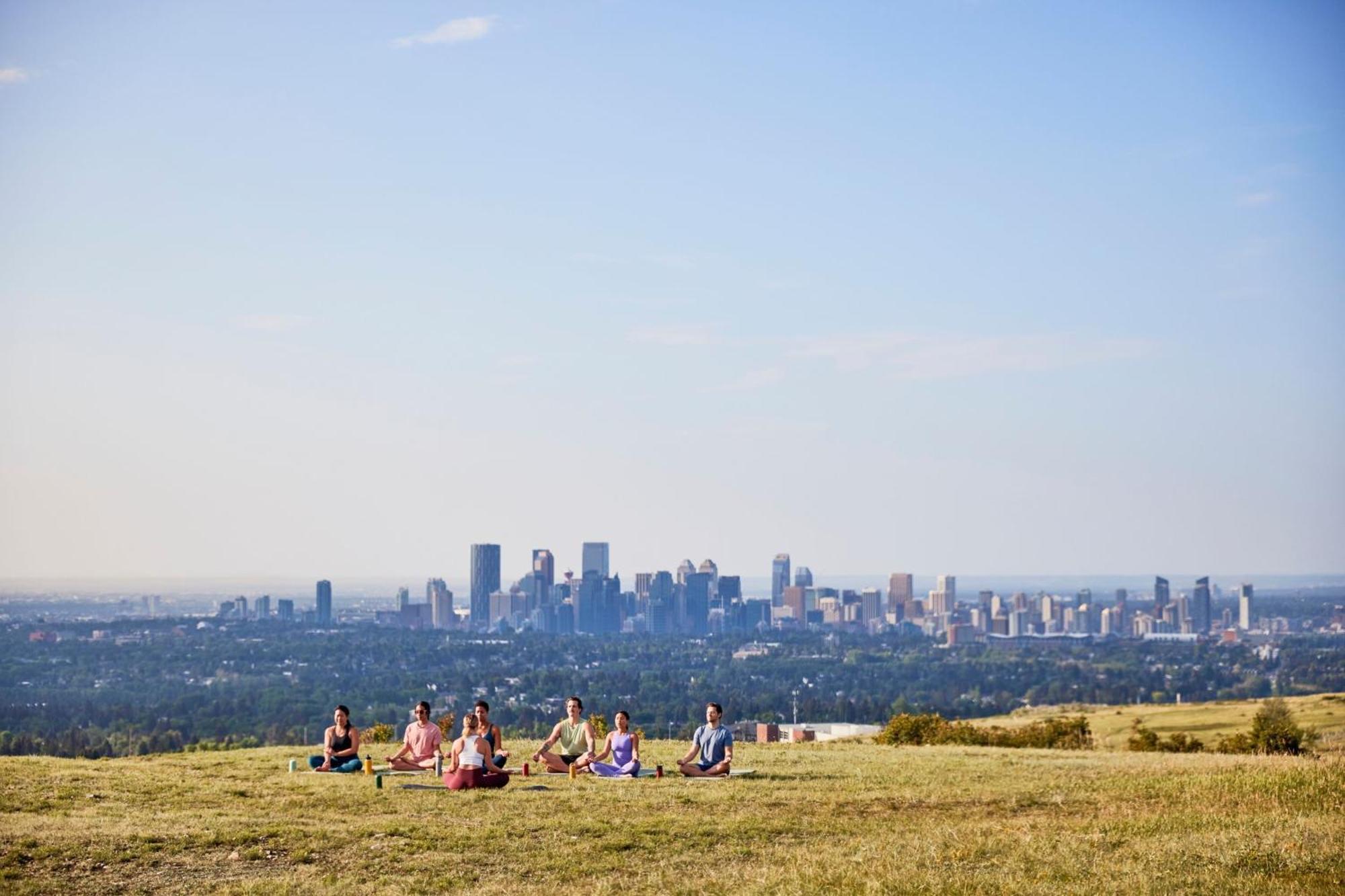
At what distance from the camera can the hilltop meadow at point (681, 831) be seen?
14484 mm

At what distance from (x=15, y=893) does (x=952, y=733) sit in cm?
3750

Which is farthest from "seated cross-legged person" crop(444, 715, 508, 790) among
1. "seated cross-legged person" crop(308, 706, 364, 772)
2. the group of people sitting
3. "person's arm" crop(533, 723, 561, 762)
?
"seated cross-legged person" crop(308, 706, 364, 772)

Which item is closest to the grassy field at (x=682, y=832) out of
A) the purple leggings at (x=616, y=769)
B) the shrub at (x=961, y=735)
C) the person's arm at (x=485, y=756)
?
the person's arm at (x=485, y=756)

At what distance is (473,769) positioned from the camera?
2138 centimetres

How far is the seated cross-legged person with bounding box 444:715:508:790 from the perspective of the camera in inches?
839

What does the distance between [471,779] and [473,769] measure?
0.51 ft

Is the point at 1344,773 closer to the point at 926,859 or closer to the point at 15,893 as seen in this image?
the point at 926,859

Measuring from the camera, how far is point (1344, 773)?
2167 centimetres

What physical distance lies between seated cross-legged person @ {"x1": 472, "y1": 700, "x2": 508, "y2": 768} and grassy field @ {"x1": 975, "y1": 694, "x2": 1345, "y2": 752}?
41176mm

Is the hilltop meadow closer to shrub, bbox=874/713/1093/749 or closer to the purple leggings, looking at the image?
the purple leggings

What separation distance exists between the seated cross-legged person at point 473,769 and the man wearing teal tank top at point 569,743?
8.08 feet

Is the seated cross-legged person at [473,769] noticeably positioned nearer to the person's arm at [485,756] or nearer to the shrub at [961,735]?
the person's arm at [485,756]

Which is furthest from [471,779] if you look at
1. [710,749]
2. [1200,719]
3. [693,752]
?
[1200,719]

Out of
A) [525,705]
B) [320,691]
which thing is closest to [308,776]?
[525,705]
